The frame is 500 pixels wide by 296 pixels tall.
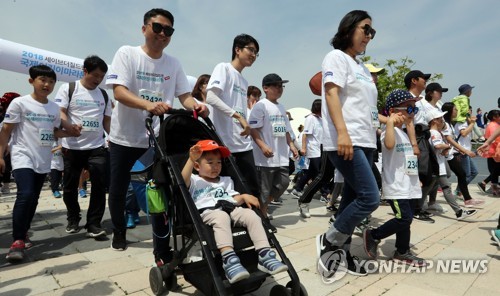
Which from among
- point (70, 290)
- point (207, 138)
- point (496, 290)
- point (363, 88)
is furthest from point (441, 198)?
point (70, 290)

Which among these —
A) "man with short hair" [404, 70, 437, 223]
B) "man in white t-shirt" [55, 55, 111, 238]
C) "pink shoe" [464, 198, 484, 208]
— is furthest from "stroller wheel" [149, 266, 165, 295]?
"pink shoe" [464, 198, 484, 208]

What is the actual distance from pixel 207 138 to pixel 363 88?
1.44 m

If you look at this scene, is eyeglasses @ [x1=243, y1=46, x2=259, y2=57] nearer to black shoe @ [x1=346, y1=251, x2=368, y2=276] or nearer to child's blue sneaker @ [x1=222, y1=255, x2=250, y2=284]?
black shoe @ [x1=346, y1=251, x2=368, y2=276]

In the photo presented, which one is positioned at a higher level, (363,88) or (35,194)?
(363,88)

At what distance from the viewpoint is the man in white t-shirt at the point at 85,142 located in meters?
4.14

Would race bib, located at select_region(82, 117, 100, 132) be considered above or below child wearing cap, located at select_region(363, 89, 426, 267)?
above

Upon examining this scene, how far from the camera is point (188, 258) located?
2.40 meters

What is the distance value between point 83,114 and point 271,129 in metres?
2.55

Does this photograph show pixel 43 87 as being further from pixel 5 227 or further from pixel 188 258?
Answer: pixel 188 258

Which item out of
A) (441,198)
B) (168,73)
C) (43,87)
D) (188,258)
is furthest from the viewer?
(441,198)

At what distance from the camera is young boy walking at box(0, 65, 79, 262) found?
11.2ft

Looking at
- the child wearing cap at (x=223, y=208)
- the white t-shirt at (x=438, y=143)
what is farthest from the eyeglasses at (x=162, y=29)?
the white t-shirt at (x=438, y=143)

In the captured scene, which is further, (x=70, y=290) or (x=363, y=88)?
(x=363, y=88)

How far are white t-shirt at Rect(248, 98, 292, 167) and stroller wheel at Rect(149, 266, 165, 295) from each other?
2598 millimetres
